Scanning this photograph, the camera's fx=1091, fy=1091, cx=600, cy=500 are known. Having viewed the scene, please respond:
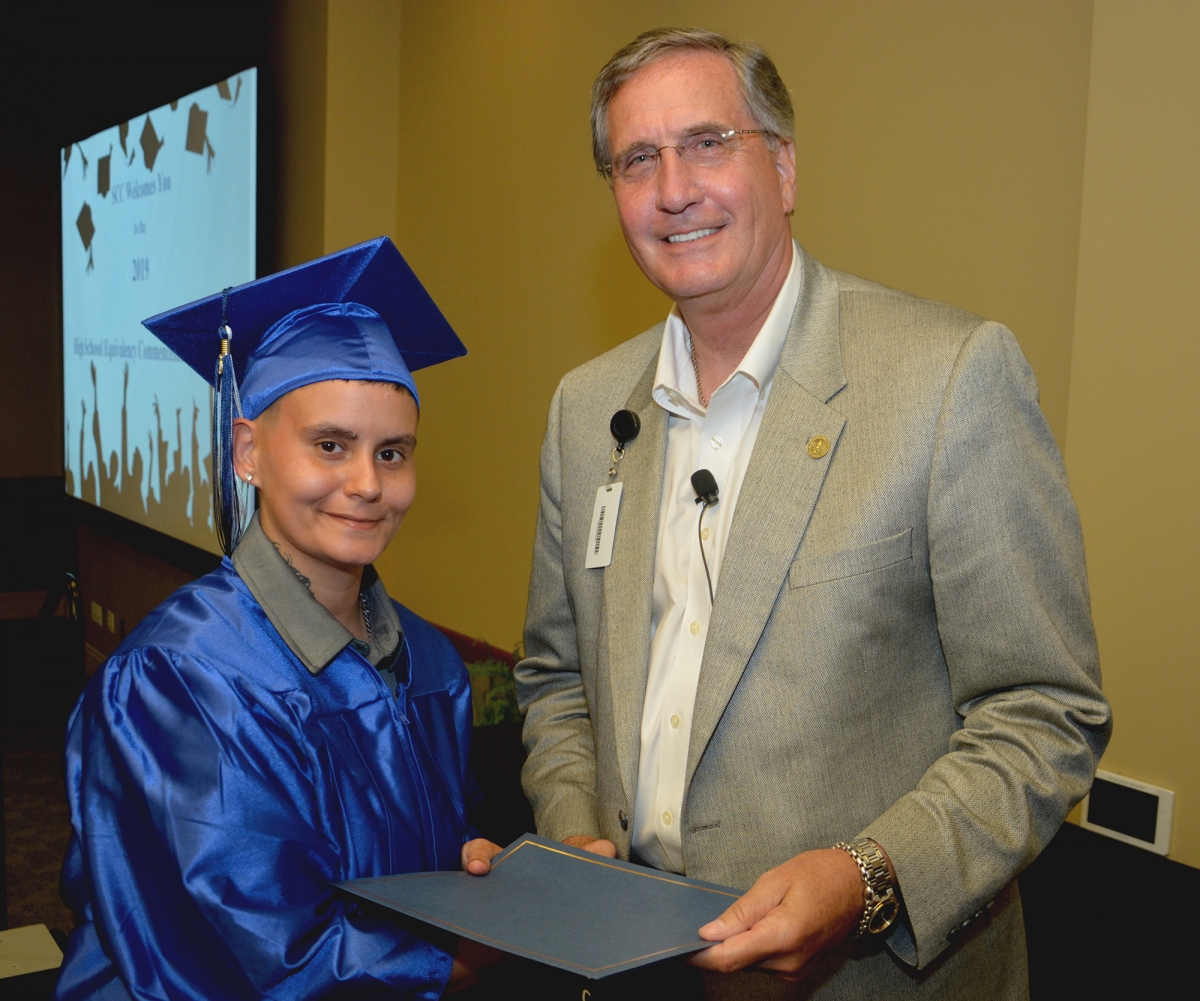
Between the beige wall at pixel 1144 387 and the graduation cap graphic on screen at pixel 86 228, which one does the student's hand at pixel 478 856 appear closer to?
the beige wall at pixel 1144 387

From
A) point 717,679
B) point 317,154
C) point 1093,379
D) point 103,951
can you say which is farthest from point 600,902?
point 317,154

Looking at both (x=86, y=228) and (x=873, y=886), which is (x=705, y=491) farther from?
(x=86, y=228)

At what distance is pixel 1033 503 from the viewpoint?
1273 millimetres

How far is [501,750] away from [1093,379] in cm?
184

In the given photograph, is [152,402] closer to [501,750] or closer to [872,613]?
[501,750]

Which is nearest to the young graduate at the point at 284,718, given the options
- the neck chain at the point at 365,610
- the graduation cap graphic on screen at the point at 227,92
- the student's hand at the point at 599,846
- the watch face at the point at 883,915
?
the neck chain at the point at 365,610

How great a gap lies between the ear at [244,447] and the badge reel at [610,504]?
0.49m

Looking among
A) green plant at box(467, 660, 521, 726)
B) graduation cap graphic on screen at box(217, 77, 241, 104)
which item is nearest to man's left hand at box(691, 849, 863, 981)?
green plant at box(467, 660, 521, 726)

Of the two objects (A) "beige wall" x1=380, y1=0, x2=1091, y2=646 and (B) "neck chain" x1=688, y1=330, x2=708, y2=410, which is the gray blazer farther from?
(A) "beige wall" x1=380, y1=0, x2=1091, y2=646

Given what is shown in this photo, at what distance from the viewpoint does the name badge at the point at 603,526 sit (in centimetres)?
158

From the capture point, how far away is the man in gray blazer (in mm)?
1266

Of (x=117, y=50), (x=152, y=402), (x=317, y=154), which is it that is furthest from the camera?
(x=117, y=50)

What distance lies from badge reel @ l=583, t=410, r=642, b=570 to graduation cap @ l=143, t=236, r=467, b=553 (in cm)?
31

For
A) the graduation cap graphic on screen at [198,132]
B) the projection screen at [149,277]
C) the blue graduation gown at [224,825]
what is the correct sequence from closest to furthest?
1. the blue graduation gown at [224,825]
2. the projection screen at [149,277]
3. the graduation cap graphic on screen at [198,132]
